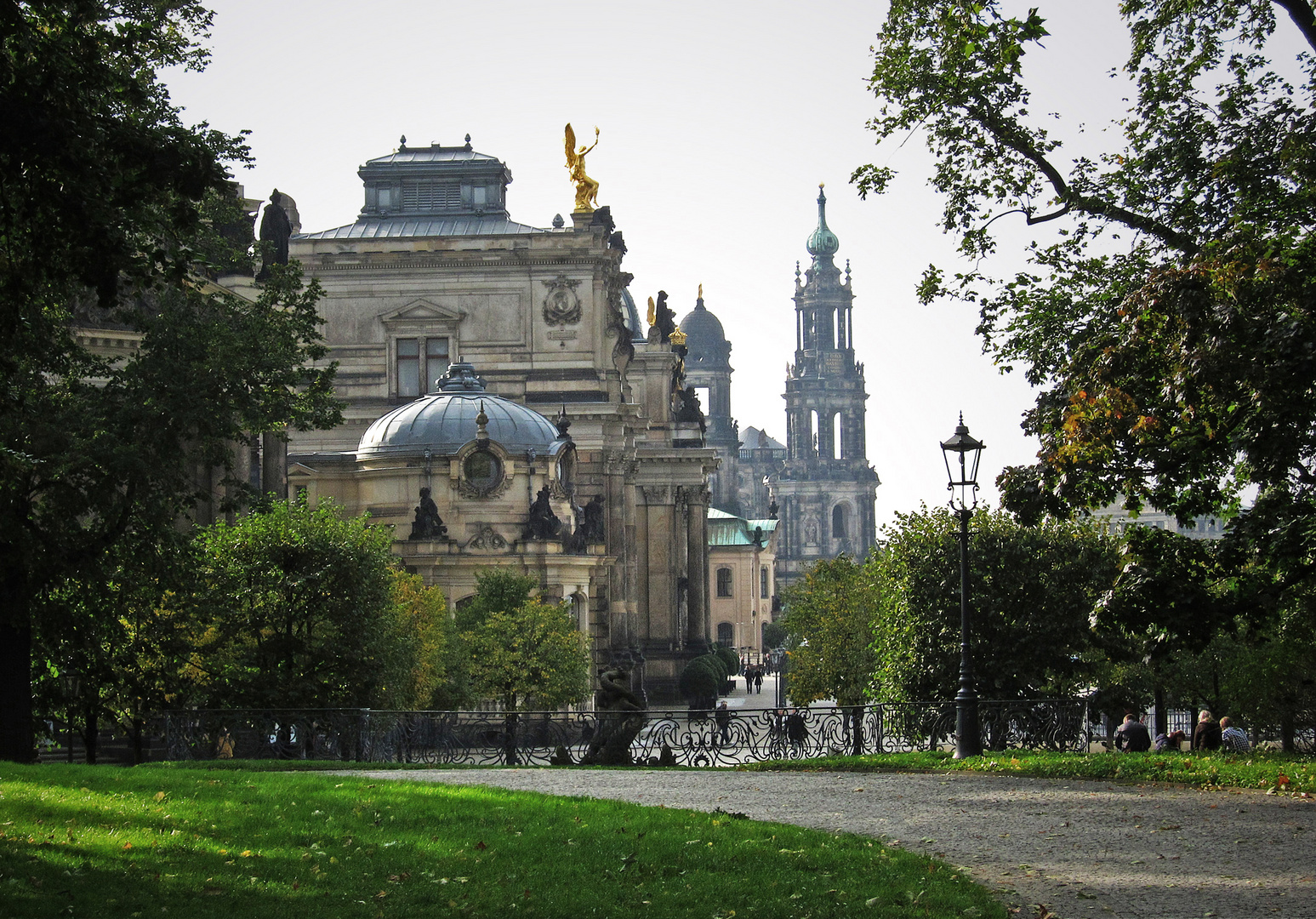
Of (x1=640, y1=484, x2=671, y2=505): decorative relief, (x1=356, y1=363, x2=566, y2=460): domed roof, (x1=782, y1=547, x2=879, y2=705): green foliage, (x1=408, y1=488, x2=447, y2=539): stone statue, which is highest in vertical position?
(x1=356, y1=363, x2=566, y2=460): domed roof

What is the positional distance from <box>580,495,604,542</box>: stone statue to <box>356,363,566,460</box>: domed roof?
10.8 feet

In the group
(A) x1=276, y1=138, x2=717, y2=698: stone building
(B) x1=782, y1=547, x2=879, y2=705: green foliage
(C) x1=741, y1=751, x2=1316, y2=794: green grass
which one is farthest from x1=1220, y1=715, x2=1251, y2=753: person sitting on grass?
(A) x1=276, y1=138, x2=717, y2=698: stone building

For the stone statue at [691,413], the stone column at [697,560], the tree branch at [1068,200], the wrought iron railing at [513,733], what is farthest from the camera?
the stone statue at [691,413]

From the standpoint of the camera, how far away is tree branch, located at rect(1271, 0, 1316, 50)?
2086 cm

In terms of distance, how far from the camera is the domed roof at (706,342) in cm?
19425

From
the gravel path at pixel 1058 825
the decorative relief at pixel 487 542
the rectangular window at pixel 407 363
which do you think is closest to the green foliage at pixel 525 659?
the decorative relief at pixel 487 542

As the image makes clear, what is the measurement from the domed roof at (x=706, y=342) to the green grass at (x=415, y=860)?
579 ft

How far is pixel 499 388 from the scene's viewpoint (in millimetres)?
71812

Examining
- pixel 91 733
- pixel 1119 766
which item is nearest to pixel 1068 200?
pixel 1119 766

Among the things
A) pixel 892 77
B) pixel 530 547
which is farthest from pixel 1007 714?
pixel 530 547

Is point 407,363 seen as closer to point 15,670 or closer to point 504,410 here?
point 504,410

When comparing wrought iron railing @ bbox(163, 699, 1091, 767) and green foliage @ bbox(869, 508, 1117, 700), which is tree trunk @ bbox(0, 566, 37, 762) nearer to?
wrought iron railing @ bbox(163, 699, 1091, 767)

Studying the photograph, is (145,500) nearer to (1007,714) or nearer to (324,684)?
(324,684)

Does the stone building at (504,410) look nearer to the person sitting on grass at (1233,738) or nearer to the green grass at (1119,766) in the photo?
the person sitting on grass at (1233,738)
